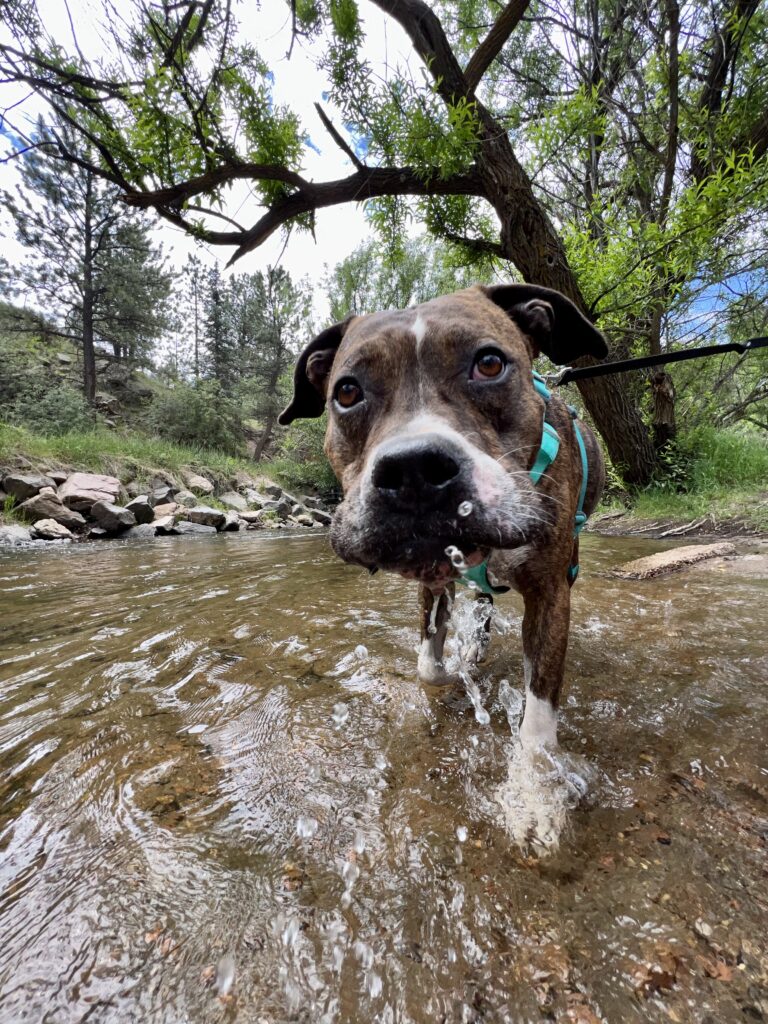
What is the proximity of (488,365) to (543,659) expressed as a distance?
1.21 metres

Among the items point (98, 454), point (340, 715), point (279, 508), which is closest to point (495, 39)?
point (340, 715)

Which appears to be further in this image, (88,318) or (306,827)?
(88,318)

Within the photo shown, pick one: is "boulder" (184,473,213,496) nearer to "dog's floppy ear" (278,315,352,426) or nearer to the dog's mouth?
"dog's floppy ear" (278,315,352,426)

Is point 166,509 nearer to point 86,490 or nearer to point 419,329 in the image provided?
point 86,490

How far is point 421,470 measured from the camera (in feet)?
4.43

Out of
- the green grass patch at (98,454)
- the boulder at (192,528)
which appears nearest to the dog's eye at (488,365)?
the boulder at (192,528)

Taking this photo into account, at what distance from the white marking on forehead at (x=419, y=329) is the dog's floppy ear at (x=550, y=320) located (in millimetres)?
614

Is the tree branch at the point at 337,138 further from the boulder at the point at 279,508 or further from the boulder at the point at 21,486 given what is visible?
the boulder at the point at 279,508

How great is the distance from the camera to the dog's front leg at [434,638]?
8.24 ft

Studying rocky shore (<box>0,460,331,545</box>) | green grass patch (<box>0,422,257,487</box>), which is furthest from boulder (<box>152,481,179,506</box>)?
green grass patch (<box>0,422,257,487</box>)

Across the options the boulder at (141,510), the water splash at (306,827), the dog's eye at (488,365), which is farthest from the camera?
the boulder at (141,510)

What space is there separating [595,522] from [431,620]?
7.60 meters

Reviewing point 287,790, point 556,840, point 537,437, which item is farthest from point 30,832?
point 537,437

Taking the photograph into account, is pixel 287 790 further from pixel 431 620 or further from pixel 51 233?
pixel 51 233
